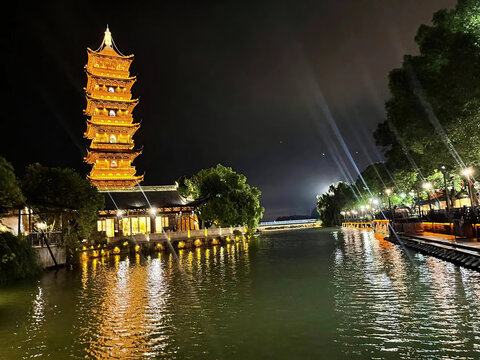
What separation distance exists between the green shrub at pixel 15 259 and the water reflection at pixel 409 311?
15.2m

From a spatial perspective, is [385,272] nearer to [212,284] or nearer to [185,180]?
[212,284]

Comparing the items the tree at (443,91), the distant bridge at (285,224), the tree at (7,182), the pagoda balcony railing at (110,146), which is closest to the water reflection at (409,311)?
the tree at (443,91)

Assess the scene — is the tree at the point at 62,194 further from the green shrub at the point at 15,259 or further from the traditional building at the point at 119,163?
the traditional building at the point at 119,163

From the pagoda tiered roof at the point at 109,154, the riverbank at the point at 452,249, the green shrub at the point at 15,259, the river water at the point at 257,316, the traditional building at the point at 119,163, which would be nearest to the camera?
the river water at the point at 257,316

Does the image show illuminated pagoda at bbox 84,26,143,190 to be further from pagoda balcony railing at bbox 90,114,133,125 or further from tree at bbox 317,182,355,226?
tree at bbox 317,182,355,226

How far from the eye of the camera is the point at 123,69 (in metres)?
55.4

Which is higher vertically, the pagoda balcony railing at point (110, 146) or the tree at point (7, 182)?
the pagoda balcony railing at point (110, 146)

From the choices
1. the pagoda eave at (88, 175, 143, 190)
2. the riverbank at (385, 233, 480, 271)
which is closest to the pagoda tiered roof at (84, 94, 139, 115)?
the pagoda eave at (88, 175, 143, 190)

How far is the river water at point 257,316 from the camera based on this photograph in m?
7.75

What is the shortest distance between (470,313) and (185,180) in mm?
45687

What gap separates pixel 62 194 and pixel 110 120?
27010 mm

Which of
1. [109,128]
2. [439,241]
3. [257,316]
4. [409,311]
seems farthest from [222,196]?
[409,311]

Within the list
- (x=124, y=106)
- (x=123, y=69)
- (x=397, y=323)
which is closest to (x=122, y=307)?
(x=397, y=323)

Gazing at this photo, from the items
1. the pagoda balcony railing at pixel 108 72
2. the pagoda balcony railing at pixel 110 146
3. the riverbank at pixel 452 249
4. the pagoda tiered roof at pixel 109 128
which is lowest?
the riverbank at pixel 452 249
